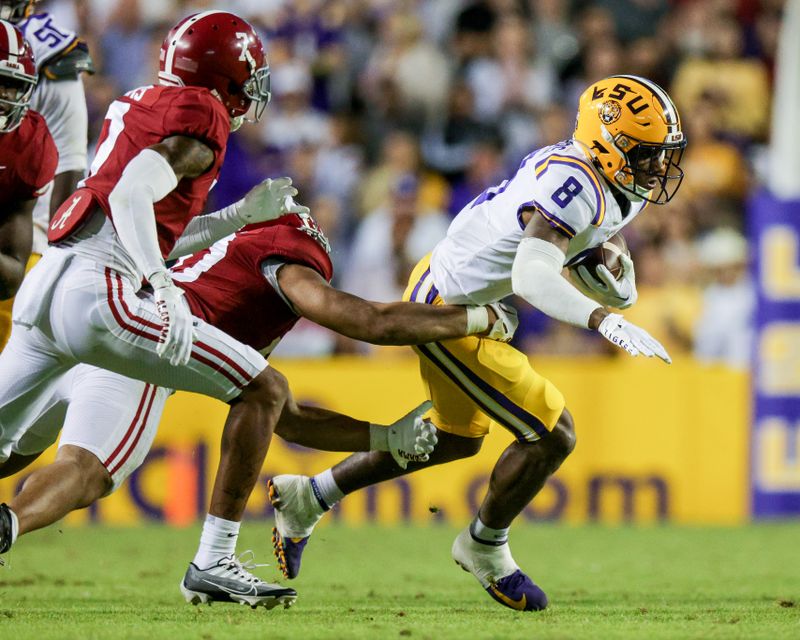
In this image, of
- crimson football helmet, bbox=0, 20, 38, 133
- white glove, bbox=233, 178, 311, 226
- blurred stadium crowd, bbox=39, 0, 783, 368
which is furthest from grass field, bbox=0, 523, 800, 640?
blurred stadium crowd, bbox=39, 0, 783, 368

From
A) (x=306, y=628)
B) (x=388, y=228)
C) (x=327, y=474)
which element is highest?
(x=388, y=228)

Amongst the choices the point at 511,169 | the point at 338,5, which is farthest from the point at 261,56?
the point at 338,5

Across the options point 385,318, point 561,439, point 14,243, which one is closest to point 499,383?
point 561,439

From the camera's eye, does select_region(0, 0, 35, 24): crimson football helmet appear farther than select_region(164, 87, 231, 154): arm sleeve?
Yes

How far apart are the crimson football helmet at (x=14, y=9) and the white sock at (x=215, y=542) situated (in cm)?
253

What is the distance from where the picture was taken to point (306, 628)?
445cm

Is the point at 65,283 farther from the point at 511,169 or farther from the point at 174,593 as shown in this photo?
the point at 511,169

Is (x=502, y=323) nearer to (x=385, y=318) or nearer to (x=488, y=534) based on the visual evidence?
(x=385, y=318)

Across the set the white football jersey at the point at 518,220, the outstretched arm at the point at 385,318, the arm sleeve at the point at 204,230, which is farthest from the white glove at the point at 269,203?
the white football jersey at the point at 518,220

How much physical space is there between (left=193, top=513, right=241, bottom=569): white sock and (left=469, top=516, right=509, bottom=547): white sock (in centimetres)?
103

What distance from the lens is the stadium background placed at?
31.0 ft

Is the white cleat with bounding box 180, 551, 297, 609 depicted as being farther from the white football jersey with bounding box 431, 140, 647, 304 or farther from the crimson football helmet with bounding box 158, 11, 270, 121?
the crimson football helmet with bounding box 158, 11, 270, 121

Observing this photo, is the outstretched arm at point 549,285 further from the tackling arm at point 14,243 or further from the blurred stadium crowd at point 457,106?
the blurred stadium crowd at point 457,106

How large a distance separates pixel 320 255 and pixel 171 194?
83 cm
